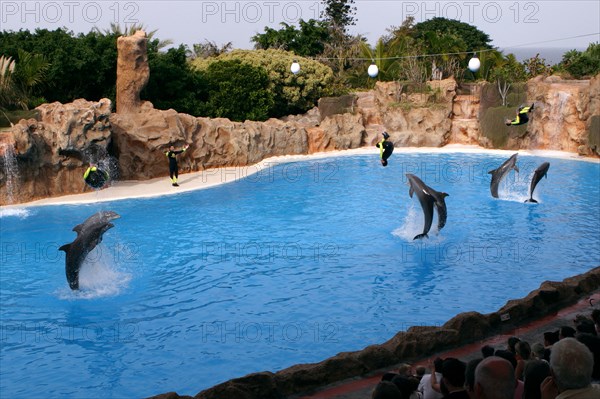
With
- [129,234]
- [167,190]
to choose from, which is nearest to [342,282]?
[129,234]

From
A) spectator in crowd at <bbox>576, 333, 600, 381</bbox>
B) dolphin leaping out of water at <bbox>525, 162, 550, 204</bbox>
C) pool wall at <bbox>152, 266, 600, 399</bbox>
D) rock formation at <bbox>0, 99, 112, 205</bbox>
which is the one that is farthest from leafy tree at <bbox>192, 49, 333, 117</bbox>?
spectator in crowd at <bbox>576, 333, 600, 381</bbox>

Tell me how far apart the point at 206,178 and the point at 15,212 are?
205 inches

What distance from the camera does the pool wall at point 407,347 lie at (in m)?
5.00

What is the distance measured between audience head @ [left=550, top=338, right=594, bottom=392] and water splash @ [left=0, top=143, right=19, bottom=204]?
13758 millimetres

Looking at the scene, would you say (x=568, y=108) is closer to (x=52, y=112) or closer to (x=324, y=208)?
(x=324, y=208)

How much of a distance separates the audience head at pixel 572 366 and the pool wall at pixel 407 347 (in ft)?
8.13

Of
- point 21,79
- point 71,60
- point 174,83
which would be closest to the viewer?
point 21,79

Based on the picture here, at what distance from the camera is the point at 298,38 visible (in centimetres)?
3008

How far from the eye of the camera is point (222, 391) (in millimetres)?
4836

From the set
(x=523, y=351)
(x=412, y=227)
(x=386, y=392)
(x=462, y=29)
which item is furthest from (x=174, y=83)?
(x=462, y=29)

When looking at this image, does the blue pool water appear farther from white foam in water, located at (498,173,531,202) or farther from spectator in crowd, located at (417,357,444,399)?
spectator in crowd, located at (417,357,444,399)

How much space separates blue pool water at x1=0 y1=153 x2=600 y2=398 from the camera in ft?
24.9

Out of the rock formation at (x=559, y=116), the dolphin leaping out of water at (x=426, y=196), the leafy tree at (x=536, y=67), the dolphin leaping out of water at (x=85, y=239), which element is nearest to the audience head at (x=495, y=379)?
the dolphin leaping out of water at (x=85, y=239)

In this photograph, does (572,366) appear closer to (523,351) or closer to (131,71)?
(523,351)
